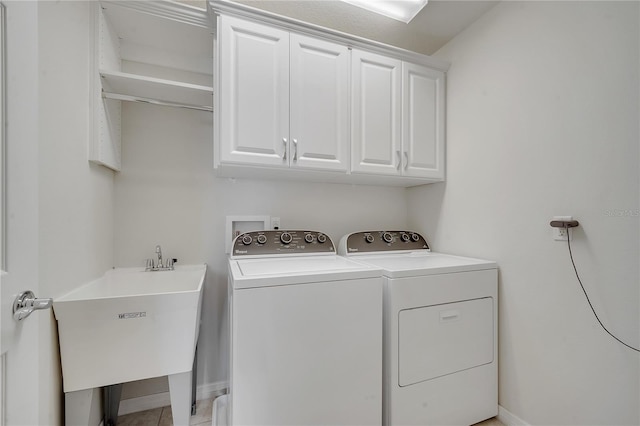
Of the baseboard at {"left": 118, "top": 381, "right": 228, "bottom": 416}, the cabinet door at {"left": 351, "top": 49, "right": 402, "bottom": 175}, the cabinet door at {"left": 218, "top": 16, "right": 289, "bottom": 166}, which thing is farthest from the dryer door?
the baseboard at {"left": 118, "top": 381, "right": 228, "bottom": 416}

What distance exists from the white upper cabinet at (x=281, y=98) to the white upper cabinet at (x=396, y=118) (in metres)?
0.11

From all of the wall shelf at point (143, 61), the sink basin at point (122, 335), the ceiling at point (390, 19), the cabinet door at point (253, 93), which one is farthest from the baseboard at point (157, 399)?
the ceiling at point (390, 19)

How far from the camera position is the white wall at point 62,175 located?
1047 millimetres

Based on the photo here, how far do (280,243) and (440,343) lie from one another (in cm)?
111

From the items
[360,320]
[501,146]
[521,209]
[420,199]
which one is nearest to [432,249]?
[420,199]

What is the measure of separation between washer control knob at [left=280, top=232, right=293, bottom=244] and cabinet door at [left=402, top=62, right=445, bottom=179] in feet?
3.04

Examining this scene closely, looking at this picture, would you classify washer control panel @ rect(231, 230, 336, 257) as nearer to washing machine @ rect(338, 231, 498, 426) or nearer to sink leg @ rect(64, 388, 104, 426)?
washing machine @ rect(338, 231, 498, 426)

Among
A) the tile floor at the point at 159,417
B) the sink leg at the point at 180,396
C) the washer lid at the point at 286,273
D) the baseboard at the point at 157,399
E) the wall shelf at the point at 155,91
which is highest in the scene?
the wall shelf at the point at 155,91

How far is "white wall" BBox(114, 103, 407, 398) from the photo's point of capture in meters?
1.75

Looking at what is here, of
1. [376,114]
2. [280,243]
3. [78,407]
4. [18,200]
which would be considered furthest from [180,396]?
[376,114]

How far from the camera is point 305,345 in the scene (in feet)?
4.01

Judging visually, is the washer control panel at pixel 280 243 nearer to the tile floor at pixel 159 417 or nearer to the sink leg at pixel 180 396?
the sink leg at pixel 180 396

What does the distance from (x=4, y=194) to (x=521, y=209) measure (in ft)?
7.05

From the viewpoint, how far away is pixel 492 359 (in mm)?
1623
